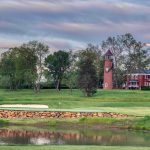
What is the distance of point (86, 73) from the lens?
9388 centimetres

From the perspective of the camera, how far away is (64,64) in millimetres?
150250

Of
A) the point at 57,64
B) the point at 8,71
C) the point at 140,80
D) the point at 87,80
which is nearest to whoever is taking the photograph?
the point at 87,80

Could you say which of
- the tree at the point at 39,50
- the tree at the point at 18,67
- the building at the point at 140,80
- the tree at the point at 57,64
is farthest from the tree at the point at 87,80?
the building at the point at 140,80

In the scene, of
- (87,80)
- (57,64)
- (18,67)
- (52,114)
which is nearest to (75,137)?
(52,114)

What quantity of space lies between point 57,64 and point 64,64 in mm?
2828

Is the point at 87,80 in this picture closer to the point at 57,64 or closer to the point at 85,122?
the point at 85,122

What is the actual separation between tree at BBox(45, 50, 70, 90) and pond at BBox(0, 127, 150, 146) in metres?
104

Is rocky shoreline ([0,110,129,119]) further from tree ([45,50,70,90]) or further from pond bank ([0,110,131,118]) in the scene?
tree ([45,50,70,90])

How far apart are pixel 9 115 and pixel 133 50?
111m

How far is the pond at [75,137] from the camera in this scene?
97.7 ft

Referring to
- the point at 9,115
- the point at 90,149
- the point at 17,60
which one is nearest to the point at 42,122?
the point at 9,115

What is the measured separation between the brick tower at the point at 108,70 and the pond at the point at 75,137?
11091 cm

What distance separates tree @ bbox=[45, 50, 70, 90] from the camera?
144250 mm

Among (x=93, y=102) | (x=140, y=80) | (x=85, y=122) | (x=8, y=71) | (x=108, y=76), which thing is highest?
(x=8, y=71)
